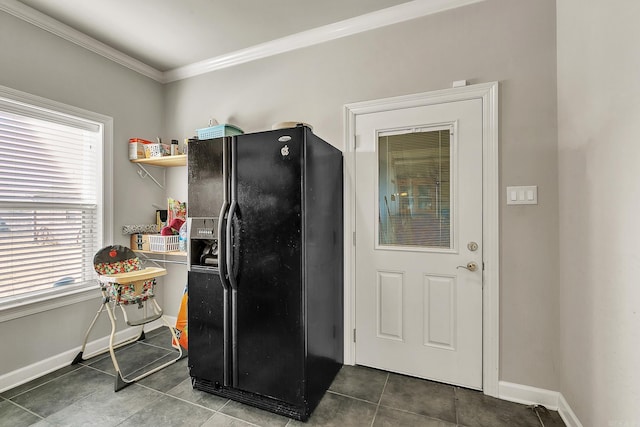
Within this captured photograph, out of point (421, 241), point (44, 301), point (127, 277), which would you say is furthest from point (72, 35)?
point (421, 241)

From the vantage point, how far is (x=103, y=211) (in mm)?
2684

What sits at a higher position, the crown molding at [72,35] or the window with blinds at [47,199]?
the crown molding at [72,35]

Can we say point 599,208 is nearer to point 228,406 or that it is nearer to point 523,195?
point 523,195

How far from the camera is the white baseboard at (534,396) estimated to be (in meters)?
1.76

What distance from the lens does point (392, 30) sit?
Answer: 2211 millimetres

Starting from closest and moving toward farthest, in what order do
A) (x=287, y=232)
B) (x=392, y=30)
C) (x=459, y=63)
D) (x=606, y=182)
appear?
(x=606, y=182), (x=287, y=232), (x=459, y=63), (x=392, y=30)

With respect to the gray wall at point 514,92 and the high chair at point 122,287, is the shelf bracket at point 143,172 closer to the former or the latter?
the high chair at point 122,287

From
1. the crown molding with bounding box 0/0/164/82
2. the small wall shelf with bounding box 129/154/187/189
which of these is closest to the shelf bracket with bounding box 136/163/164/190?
the small wall shelf with bounding box 129/154/187/189

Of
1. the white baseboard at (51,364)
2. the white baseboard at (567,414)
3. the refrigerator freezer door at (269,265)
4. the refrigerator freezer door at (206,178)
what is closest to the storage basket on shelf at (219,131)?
the refrigerator freezer door at (206,178)

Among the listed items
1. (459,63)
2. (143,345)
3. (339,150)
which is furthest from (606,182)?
(143,345)

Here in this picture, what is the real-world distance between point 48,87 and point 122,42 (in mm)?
733

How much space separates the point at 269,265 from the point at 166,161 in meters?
1.91

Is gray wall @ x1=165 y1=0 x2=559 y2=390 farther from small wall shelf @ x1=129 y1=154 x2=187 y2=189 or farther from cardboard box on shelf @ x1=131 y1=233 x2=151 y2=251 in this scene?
cardboard box on shelf @ x1=131 y1=233 x2=151 y2=251

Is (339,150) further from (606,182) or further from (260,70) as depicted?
(606,182)
